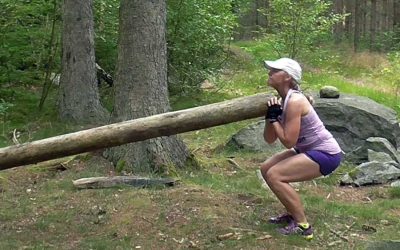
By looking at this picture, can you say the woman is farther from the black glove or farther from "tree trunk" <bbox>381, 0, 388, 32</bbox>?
"tree trunk" <bbox>381, 0, 388, 32</bbox>

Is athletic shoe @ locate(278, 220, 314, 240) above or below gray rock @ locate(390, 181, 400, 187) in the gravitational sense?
above

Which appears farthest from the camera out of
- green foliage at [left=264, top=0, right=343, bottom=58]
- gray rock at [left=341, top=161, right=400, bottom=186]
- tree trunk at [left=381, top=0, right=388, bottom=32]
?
tree trunk at [left=381, top=0, right=388, bottom=32]

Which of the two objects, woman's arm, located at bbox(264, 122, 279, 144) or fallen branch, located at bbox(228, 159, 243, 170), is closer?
woman's arm, located at bbox(264, 122, 279, 144)

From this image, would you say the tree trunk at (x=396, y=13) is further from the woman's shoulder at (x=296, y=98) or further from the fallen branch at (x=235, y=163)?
the woman's shoulder at (x=296, y=98)

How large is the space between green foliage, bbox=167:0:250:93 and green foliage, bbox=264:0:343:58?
6.95 feet

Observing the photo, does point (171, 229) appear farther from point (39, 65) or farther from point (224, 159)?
point (39, 65)

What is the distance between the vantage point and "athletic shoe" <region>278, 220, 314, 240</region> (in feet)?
20.3

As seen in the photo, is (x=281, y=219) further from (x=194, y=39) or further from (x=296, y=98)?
(x=194, y=39)

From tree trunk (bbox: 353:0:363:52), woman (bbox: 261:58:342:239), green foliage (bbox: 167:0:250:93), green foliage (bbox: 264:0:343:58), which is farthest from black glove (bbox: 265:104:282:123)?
tree trunk (bbox: 353:0:363:52)

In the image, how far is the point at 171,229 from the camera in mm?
6309

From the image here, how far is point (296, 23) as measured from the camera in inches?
741

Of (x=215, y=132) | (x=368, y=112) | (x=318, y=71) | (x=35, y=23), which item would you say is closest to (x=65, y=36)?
(x=35, y=23)

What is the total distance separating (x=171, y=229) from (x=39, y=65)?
985 cm

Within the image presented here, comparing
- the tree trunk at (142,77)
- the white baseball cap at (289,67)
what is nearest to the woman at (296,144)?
the white baseball cap at (289,67)
